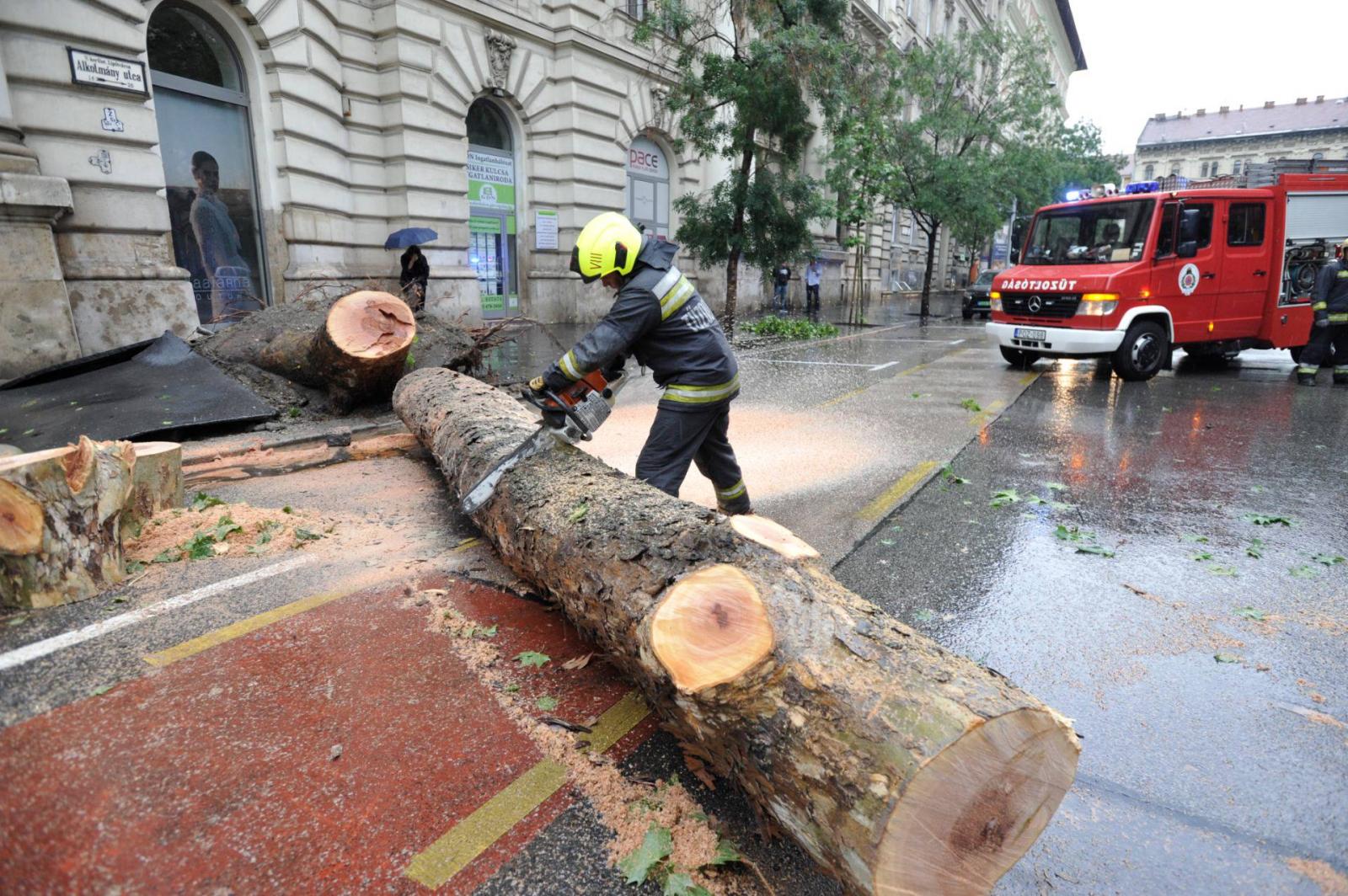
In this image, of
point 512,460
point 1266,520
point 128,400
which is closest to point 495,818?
point 512,460

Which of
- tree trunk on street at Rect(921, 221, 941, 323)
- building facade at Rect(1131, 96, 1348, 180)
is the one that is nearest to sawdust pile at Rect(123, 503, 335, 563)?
tree trunk on street at Rect(921, 221, 941, 323)

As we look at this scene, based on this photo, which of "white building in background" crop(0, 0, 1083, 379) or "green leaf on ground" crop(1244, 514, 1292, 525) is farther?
"white building in background" crop(0, 0, 1083, 379)

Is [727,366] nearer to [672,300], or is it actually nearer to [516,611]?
[672,300]

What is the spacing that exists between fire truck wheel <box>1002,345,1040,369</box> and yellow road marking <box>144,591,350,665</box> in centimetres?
1085

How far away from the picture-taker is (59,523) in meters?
3.24

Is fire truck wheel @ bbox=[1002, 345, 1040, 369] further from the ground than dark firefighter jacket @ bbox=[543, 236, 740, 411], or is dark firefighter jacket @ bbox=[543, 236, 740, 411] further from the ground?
dark firefighter jacket @ bbox=[543, 236, 740, 411]

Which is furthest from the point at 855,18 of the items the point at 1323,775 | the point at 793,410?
the point at 1323,775

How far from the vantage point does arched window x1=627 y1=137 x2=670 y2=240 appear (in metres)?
19.2

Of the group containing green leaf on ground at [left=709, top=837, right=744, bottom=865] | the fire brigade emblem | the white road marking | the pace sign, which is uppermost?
the pace sign

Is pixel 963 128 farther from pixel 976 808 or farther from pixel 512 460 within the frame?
pixel 976 808

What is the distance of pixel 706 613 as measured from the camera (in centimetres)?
202

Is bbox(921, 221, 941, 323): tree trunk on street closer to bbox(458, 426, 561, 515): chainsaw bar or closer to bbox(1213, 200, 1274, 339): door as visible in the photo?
bbox(1213, 200, 1274, 339): door

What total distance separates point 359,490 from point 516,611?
7.70 ft

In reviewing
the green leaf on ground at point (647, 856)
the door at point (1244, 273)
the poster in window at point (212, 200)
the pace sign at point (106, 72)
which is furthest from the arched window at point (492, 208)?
the green leaf on ground at point (647, 856)
